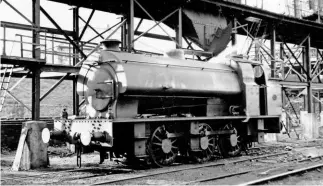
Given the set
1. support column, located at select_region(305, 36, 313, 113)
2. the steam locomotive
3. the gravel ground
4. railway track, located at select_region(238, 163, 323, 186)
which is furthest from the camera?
support column, located at select_region(305, 36, 313, 113)

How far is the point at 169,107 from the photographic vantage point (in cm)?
1064

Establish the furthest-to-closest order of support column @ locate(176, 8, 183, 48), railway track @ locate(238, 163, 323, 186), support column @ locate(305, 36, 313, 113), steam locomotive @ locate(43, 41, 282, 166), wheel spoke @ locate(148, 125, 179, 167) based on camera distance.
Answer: support column @ locate(305, 36, 313, 113)
support column @ locate(176, 8, 183, 48)
wheel spoke @ locate(148, 125, 179, 167)
steam locomotive @ locate(43, 41, 282, 166)
railway track @ locate(238, 163, 323, 186)

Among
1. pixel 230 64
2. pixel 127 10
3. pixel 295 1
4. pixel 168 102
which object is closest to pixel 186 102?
pixel 168 102

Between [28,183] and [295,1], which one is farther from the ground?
A: [295,1]

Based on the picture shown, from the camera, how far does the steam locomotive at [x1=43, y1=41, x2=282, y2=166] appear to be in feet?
30.7

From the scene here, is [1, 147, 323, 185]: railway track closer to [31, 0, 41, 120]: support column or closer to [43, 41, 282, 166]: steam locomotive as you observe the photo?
[43, 41, 282, 166]: steam locomotive

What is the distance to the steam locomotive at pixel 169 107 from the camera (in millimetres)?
9352

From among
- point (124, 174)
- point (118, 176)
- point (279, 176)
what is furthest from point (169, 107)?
point (279, 176)

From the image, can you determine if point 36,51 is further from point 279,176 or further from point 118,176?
point 279,176

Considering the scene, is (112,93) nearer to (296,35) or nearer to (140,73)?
(140,73)

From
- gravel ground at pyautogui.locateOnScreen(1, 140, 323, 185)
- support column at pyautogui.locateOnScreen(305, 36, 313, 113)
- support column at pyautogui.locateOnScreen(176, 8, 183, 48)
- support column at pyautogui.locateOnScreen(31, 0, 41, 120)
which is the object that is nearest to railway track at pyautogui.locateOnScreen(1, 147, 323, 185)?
gravel ground at pyautogui.locateOnScreen(1, 140, 323, 185)

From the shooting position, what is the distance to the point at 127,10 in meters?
15.1

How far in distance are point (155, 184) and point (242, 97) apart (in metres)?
5.46

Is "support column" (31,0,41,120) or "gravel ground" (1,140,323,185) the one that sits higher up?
"support column" (31,0,41,120)
